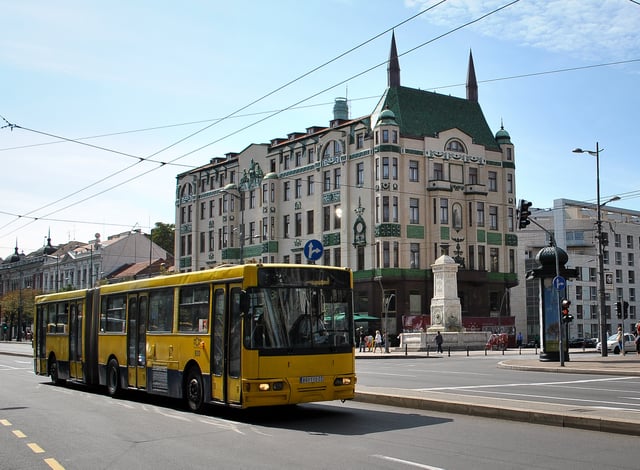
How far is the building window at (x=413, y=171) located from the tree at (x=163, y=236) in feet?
187

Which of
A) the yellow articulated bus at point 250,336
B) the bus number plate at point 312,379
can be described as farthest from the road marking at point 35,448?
the bus number plate at point 312,379

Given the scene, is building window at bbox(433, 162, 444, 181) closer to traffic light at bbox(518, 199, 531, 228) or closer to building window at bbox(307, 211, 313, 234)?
building window at bbox(307, 211, 313, 234)

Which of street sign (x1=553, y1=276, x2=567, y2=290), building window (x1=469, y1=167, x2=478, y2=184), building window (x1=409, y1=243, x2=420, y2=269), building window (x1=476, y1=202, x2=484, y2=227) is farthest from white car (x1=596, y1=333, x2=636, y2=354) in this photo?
building window (x1=469, y1=167, x2=478, y2=184)

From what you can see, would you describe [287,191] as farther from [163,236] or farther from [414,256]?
[163,236]

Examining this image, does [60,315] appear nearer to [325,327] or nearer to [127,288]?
[127,288]

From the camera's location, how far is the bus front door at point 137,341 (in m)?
17.3

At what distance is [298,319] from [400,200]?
161 ft

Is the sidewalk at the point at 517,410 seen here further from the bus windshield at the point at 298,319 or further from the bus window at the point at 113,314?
the bus window at the point at 113,314

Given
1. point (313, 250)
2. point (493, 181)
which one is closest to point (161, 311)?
point (313, 250)

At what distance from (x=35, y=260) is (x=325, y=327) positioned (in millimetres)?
109835

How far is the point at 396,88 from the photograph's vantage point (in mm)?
64688

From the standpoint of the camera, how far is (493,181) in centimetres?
6781

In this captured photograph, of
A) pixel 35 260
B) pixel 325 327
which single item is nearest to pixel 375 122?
pixel 325 327

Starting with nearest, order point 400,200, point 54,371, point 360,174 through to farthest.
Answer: point 54,371 < point 400,200 < point 360,174
